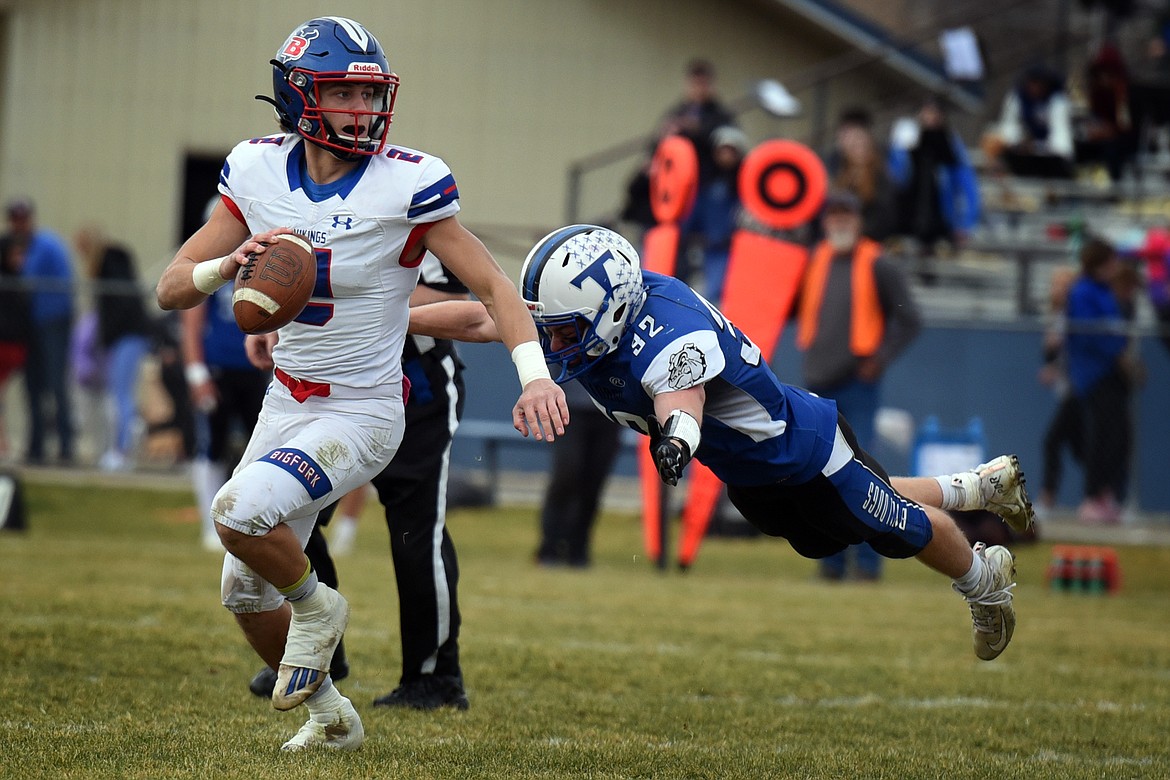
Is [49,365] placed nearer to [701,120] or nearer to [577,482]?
[577,482]

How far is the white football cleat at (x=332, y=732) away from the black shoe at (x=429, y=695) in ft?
2.30

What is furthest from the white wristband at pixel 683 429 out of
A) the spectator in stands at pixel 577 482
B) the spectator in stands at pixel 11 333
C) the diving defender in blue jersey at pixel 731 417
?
the spectator in stands at pixel 11 333

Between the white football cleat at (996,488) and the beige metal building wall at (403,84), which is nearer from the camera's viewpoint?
the white football cleat at (996,488)

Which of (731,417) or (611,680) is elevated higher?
(731,417)

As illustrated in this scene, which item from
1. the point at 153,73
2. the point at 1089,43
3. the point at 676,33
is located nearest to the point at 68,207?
the point at 153,73

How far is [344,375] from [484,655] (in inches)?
82.5

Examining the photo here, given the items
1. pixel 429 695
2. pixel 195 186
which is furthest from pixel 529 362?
pixel 195 186

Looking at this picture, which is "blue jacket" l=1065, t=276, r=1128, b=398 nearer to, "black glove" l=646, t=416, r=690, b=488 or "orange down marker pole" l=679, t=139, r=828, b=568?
"orange down marker pole" l=679, t=139, r=828, b=568

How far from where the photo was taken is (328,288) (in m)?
4.12

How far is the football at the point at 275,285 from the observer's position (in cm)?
382

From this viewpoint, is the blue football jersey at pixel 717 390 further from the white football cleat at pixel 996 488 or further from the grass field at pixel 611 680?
the grass field at pixel 611 680

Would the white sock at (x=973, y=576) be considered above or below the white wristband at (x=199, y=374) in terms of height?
below

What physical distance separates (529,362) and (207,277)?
0.86 meters

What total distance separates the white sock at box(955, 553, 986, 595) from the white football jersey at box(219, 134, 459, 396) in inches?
76.0
